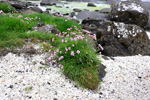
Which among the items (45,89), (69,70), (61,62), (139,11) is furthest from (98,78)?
(139,11)

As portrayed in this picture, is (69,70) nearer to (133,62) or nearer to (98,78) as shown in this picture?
(98,78)

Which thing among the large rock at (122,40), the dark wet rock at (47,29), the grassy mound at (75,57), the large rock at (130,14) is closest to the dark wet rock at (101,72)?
the grassy mound at (75,57)

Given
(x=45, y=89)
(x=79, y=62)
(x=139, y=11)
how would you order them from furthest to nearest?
(x=139, y=11)
(x=79, y=62)
(x=45, y=89)

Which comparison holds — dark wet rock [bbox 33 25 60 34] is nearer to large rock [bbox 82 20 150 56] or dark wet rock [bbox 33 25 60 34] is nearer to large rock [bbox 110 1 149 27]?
large rock [bbox 82 20 150 56]

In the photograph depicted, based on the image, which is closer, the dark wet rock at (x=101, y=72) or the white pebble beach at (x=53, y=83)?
the white pebble beach at (x=53, y=83)

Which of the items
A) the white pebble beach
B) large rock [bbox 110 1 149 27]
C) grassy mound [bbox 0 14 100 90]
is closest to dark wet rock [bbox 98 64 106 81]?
the white pebble beach

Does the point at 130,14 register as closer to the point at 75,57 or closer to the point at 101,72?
the point at 101,72

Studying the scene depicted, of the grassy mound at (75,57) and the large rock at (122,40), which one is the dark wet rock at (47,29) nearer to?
the grassy mound at (75,57)
